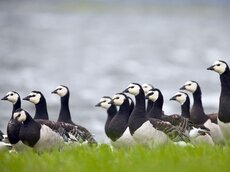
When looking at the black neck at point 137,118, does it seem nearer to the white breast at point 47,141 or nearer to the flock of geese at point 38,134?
the flock of geese at point 38,134

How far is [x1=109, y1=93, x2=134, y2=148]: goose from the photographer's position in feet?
57.0

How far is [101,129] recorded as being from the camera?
92.5 feet

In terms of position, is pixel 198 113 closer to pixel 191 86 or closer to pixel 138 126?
pixel 191 86

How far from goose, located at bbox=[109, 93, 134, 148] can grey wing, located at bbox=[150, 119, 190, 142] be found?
626 mm

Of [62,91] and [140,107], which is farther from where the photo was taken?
[62,91]

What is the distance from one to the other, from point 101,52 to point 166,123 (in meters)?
53.6

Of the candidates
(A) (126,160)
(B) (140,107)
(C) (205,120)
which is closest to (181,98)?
(C) (205,120)

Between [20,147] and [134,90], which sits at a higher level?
[134,90]

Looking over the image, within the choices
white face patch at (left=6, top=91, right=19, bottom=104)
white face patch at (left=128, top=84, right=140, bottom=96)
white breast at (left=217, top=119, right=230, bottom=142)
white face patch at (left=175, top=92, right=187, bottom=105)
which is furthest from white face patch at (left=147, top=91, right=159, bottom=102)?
white face patch at (left=6, top=91, right=19, bottom=104)

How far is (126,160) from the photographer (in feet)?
42.6

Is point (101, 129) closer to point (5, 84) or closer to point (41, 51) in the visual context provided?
point (5, 84)

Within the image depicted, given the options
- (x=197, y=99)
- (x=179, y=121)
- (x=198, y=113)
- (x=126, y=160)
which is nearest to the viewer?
(x=126, y=160)

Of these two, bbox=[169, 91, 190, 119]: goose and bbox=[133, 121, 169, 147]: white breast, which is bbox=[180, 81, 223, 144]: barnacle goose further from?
bbox=[133, 121, 169, 147]: white breast

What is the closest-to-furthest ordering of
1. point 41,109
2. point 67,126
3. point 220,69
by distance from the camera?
point 220,69, point 67,126, point 41,109
